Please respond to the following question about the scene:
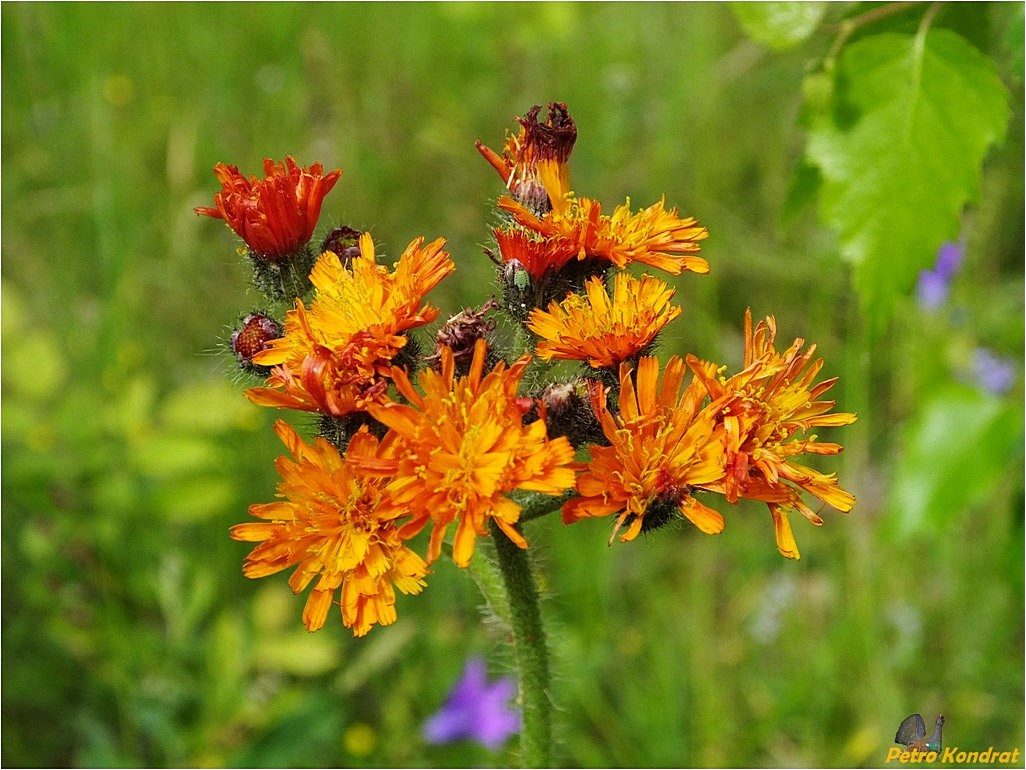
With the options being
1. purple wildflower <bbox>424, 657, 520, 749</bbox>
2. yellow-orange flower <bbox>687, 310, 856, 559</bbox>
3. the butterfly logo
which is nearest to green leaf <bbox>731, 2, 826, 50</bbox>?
yellow-orange flower <bbox>687, 310, 856, 559</bbox>

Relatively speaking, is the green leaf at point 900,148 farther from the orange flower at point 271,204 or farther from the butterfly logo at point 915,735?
the butterfly logo at point 915,735

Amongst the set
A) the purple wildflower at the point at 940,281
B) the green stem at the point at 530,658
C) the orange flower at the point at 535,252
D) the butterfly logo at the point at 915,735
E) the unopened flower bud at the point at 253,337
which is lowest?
the butterfly logo at the point at 915,735

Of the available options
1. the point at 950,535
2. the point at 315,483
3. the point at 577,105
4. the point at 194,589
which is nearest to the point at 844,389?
the point at 950,535

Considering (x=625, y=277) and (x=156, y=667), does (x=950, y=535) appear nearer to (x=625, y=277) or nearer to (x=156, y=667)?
(x=625, y=277)

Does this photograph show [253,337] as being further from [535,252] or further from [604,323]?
[604,323]

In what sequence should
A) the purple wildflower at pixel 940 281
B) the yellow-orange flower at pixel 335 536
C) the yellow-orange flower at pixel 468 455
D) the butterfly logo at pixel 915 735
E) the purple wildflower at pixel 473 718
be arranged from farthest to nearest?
1. the purple wildflower at pixel 940 281
2. the purple wildflower at pixel 473 718
3. the butterfly logo at pixel 915 735
4. the yellow-orange flower at pixel 335 536
5. the yellow-orange flower at pixel 468 455

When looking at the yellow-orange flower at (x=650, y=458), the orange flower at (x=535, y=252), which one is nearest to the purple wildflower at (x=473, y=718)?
the yellow-orange flower at (x=650, y=458)

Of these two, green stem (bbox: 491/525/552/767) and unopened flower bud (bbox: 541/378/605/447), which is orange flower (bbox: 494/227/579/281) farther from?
green stem (bbox: 491/525/552/767)
